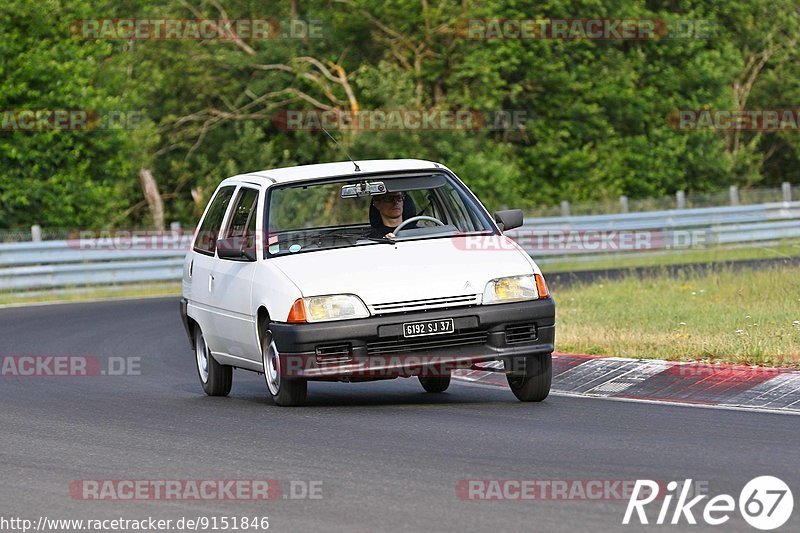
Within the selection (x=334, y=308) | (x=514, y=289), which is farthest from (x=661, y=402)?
(x=334, y=308)

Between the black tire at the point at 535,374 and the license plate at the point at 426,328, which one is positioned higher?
the license plate at the point at 426,328

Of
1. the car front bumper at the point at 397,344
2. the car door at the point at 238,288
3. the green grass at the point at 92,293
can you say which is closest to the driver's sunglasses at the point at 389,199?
the car door at the point at 238,288

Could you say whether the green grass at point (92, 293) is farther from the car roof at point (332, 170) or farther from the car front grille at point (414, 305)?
the car front grille at point (414, 305)

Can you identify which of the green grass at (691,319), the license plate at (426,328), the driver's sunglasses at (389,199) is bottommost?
the green grass at (691,319)

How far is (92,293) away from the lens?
29547 mm

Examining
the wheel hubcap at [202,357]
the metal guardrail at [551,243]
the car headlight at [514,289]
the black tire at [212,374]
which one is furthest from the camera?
the metal guardrail at [551,243]

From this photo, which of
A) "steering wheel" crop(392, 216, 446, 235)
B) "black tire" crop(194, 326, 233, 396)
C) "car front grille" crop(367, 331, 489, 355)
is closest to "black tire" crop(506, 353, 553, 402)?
"car front grille" crop(367, 331, 489, 355)

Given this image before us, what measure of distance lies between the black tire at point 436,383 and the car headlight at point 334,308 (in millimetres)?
2215

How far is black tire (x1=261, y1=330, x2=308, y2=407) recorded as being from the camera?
11047 millimetres

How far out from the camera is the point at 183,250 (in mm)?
32062

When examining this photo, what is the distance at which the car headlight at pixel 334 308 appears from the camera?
34.6 ft

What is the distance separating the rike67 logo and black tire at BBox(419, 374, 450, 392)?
5.32 m

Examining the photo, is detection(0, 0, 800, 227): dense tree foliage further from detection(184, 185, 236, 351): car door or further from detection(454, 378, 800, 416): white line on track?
detection(454, 378, 800, 416): white line on track

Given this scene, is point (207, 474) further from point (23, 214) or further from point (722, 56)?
point (722, 56)
